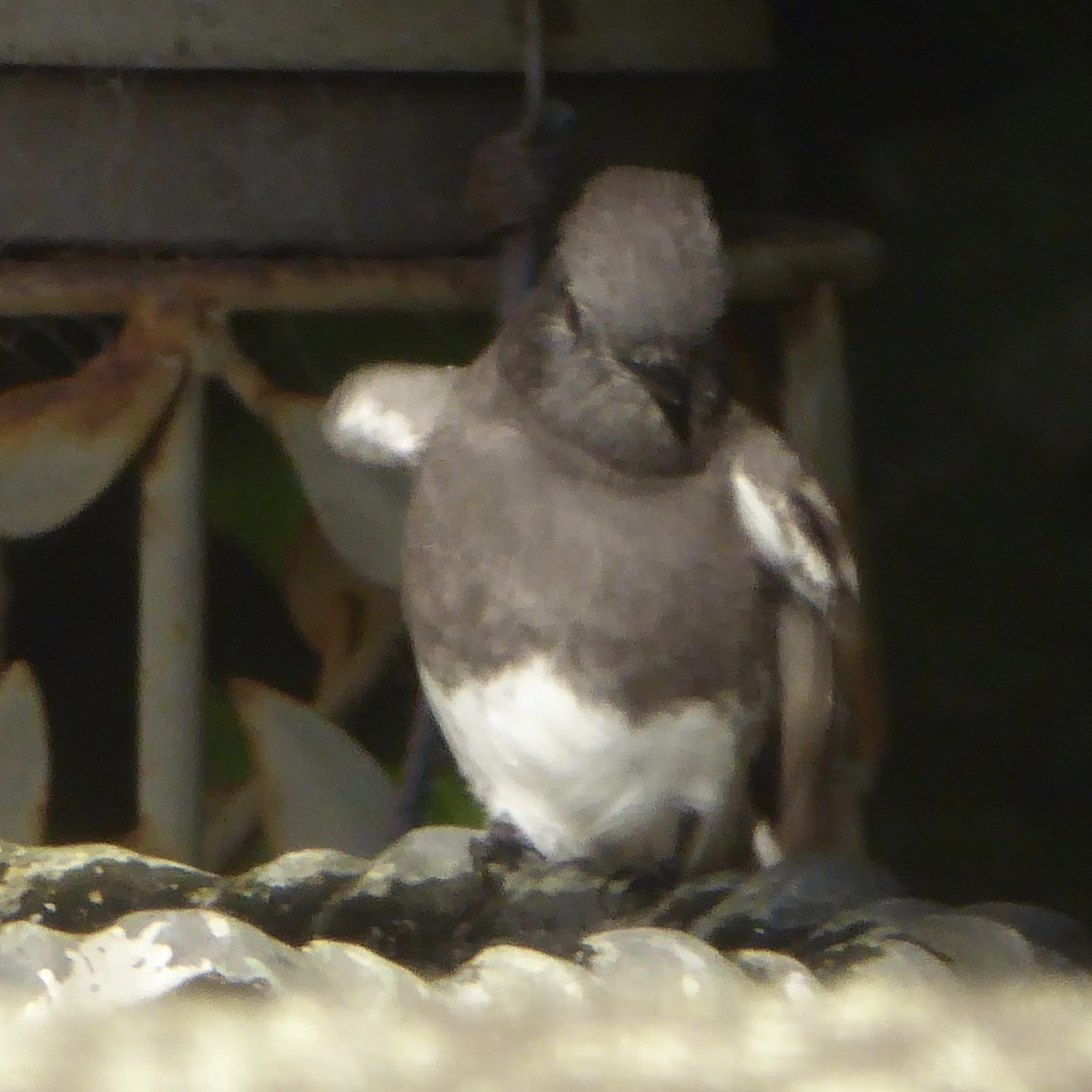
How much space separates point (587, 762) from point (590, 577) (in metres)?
0.10

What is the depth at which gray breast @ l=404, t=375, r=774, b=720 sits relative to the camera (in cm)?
101

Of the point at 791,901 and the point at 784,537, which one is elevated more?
the point at 784,537

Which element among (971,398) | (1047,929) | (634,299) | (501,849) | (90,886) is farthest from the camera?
(971,398)

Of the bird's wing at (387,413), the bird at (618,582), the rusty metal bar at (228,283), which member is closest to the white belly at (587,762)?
the bird at (618,582)

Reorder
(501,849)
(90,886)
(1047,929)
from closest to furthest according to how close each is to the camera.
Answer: (1047,929) < (90,886) < (501,849)

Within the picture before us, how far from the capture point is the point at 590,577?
101cm

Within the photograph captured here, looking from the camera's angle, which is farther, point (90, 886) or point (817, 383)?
point (817, 383)

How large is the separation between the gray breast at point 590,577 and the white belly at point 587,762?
13mm

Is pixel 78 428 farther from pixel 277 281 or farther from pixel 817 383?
pixel 817 383

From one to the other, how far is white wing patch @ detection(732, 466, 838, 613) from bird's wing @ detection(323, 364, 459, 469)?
0.18m

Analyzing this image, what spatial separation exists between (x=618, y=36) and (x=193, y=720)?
47cm

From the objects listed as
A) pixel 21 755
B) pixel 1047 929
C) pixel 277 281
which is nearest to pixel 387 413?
pixel 277 281

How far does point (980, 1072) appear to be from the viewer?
22.9 inches

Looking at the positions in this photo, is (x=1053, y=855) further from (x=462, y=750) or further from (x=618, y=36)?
(x=618, y=36)
